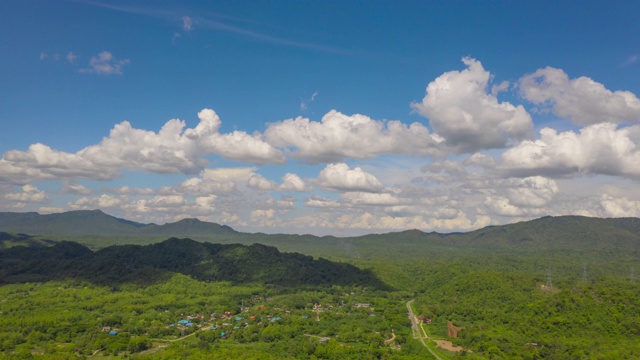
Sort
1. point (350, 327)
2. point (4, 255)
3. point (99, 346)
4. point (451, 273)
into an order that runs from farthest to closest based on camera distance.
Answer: point (4, 255) → point (451, 273) → point (350, 327) → point (99, 346)

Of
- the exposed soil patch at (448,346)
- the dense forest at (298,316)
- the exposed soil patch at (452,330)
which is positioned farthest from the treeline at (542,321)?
the exposed soil patch at (452,330)

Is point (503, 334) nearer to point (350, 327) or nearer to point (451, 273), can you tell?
point (350, 327)

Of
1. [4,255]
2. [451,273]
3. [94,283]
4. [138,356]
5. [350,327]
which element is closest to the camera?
[138,356]

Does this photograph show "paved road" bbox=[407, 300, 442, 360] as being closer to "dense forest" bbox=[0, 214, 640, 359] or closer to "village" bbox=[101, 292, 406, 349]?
"dense forest" bbox=[0, 214, 640, 359]

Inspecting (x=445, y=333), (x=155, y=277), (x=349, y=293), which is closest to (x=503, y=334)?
(x=445, y=333)

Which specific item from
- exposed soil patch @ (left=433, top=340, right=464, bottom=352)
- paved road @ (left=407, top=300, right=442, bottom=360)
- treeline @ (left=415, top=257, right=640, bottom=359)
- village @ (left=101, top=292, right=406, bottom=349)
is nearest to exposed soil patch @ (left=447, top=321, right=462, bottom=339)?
treeline @ (left=415, top=257, right=640, bottom=359)

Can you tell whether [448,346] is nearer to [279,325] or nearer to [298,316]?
[279,325]

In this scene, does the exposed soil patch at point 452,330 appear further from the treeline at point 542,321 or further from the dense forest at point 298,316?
the treeline at point 542,321

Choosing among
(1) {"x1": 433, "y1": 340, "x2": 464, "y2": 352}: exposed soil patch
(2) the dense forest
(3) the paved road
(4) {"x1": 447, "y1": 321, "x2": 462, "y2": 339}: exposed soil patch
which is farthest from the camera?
(4) {"x1": 447, "y1": 321, "x2": 462, "y2": 339}: exposed soil patch

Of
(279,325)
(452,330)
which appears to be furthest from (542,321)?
(279,325)

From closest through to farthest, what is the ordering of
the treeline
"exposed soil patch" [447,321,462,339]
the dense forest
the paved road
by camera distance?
the treeline → the dense forest → the paved road → "exposed soil patch" [447,321,462,339]

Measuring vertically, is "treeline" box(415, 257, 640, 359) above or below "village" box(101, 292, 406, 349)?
above
